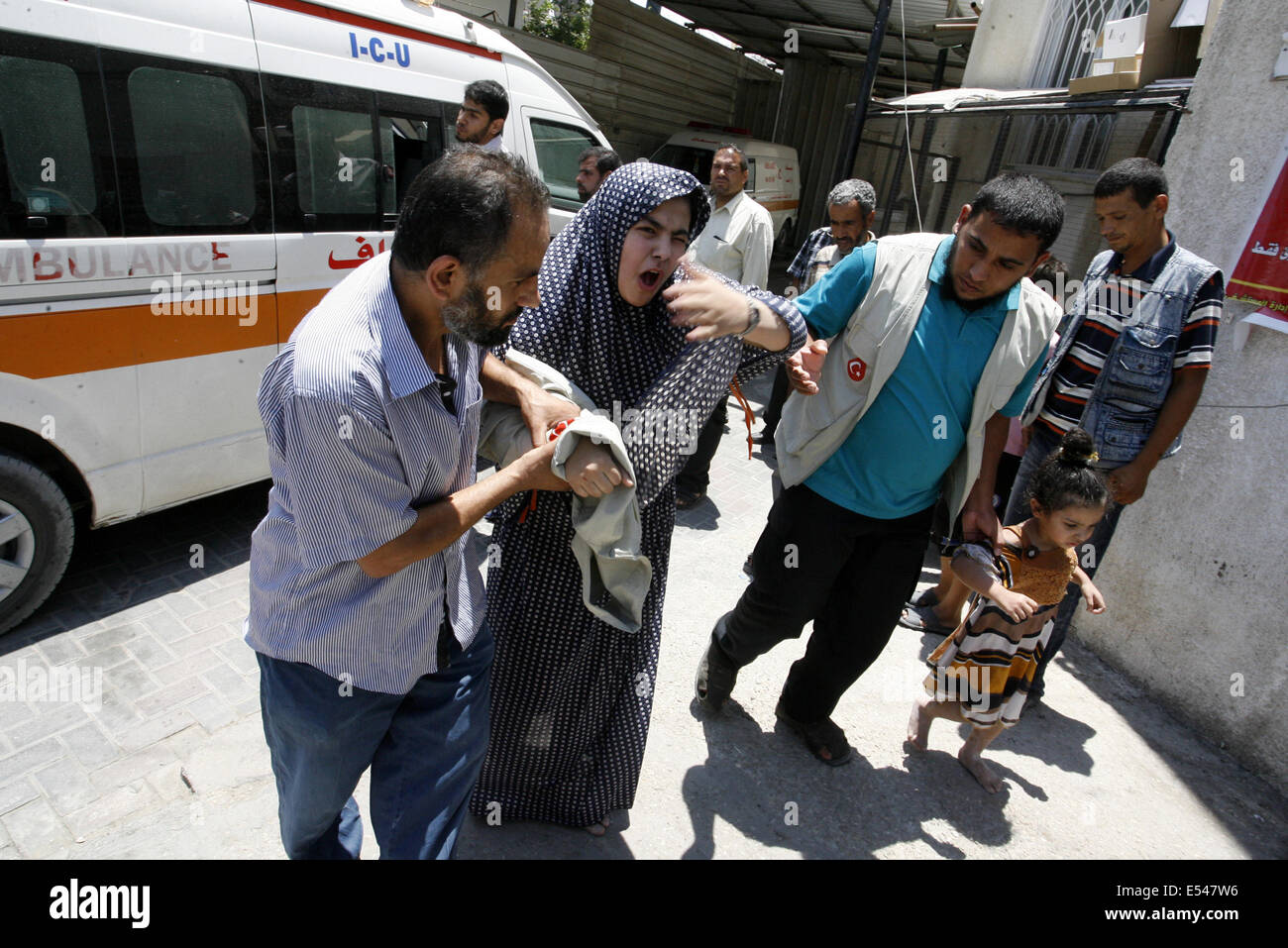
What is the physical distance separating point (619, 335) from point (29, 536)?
8.11ft

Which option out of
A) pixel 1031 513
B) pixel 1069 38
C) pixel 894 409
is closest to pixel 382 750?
pixel 894 409

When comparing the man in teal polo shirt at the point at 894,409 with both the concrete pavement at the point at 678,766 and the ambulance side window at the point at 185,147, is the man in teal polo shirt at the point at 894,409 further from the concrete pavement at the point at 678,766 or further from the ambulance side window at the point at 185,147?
the ambulance side window at the point at 185,147

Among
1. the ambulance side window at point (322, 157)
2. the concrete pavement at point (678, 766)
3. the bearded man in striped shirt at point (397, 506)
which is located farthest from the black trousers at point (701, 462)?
the bearded man in striped shirt at point (397, 506)

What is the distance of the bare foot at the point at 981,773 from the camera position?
2.77 m

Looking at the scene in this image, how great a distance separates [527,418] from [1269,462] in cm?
313

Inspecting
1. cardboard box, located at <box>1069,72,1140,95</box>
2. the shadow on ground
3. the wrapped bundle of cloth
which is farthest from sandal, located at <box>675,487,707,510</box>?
cardboard box, located at <box>1069,72,1140,95</box>

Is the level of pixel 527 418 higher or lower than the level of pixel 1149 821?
higher

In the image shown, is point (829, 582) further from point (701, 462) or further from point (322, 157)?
point (322, 157)

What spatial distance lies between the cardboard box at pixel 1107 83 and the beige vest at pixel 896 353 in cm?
332

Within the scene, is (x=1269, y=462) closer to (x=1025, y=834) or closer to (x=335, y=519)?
(x=1025, y=834)

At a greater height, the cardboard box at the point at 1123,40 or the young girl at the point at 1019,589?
the cardboard box at the point at 1123,40

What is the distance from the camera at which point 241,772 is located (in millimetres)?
2348

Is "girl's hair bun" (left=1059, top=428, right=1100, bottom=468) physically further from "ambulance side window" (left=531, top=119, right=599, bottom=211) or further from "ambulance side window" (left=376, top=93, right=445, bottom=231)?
"ambulance side window" (left=531, top=119, right=599, bottom=211)

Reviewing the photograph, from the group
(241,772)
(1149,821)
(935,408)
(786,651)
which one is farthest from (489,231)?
(1149,821)
